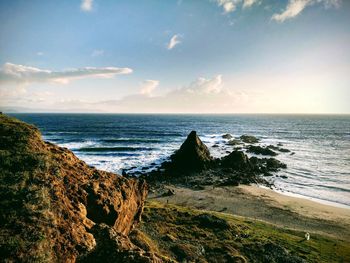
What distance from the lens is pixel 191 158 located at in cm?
5556

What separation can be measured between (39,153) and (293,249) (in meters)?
20.0

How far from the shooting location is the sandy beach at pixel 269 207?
93.8 ft

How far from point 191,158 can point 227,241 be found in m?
35.1

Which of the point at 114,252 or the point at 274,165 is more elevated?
the point at 114,252

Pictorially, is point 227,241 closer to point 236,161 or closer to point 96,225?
point 96,225

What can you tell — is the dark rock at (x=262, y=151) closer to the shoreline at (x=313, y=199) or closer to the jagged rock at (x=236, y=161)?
the jagged rock at (x=236, y=161)

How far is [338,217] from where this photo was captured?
30812mm

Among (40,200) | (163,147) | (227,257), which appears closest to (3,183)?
(40,200)

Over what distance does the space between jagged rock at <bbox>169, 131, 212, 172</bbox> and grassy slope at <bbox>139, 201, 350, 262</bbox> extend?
28.2 metres

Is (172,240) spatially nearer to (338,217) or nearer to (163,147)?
(338,217)

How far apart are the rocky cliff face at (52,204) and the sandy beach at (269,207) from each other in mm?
18513

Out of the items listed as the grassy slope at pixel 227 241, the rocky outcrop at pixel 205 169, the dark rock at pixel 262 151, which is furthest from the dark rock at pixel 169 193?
the dark rock at pixel 262 151

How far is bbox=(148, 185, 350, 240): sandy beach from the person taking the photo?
2858cm

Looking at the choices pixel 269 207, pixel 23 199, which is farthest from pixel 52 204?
pixel 269 207
